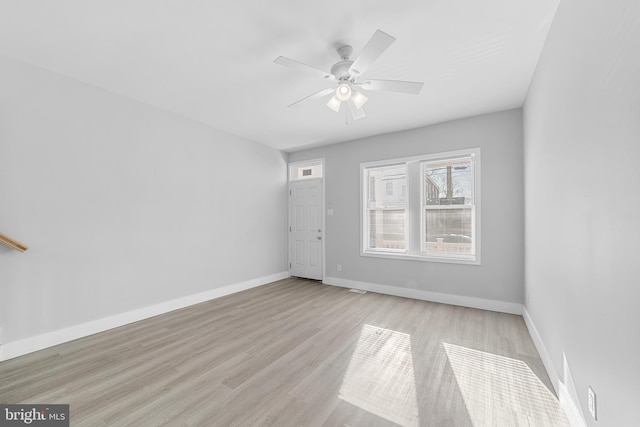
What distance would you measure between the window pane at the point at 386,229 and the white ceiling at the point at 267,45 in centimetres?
182

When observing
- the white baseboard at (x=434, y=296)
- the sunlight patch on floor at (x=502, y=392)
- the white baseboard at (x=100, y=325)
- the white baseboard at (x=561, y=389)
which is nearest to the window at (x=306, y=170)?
the white baseboard at (x=434, y=296)

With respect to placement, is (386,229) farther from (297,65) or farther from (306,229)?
(297,65)

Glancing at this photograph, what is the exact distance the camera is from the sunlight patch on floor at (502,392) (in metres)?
1.72

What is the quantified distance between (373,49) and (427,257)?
3185 mm

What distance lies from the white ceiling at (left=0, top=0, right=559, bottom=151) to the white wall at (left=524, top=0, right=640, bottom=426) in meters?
0.50

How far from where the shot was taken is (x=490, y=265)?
3.70m

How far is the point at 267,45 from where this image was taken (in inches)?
89.0

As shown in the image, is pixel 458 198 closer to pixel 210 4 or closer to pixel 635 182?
pixel 635 182

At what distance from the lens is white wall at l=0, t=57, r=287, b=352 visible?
2.53 m

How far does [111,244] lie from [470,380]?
12.8ft

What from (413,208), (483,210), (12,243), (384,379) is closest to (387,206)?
(413,208)

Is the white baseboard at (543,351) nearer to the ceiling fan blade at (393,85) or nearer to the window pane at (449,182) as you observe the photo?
the window pane at (449,182)

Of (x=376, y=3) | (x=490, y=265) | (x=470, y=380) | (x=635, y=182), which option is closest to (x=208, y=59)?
(x=376, y=3)

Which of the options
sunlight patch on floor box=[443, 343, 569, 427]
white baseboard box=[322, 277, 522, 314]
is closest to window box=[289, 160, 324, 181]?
white baseboard box=[322, 277, 522, 314]
